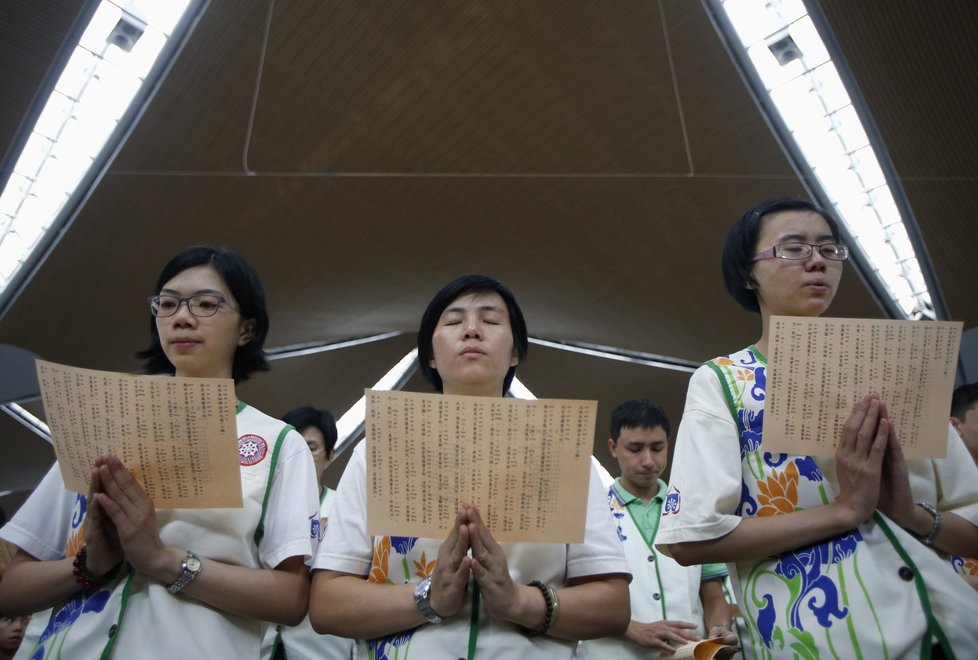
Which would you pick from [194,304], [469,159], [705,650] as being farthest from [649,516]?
[469,159]

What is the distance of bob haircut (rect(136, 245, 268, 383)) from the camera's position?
183cm

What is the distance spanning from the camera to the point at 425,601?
4.59 feet

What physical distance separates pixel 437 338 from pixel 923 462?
0.97 m

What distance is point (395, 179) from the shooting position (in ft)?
24.7

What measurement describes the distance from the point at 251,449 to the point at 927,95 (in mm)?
6021

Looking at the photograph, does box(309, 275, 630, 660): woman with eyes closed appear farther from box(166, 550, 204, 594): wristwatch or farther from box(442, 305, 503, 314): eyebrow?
box(166, 550, 204, 594): wristwatch

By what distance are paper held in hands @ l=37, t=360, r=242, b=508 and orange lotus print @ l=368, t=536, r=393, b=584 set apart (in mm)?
271

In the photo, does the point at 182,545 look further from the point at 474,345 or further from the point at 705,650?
the point at 705,650

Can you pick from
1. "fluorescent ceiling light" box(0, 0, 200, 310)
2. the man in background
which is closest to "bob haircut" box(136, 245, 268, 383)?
the man in background

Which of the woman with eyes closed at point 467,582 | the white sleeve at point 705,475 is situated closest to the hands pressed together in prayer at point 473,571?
the woman with eyes closed at point 467,582

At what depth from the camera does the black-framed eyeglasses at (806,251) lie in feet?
5.54

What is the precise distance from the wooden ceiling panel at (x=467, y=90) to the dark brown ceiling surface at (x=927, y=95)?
1.26 m

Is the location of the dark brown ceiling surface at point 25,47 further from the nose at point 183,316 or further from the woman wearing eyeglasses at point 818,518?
the woman wearing eyeglasses at point 818,518

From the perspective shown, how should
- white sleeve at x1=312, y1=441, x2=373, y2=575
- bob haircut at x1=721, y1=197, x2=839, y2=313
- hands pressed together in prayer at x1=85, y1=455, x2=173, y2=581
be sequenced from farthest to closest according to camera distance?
bob haircut at x1=721, y1=197, x2=839, y2=313 < white sleeve at x1=312, y1=441, x2=373, y2=575 < hands pressed together in prayer at x1=85, y1=455, x2=173, y2=581
